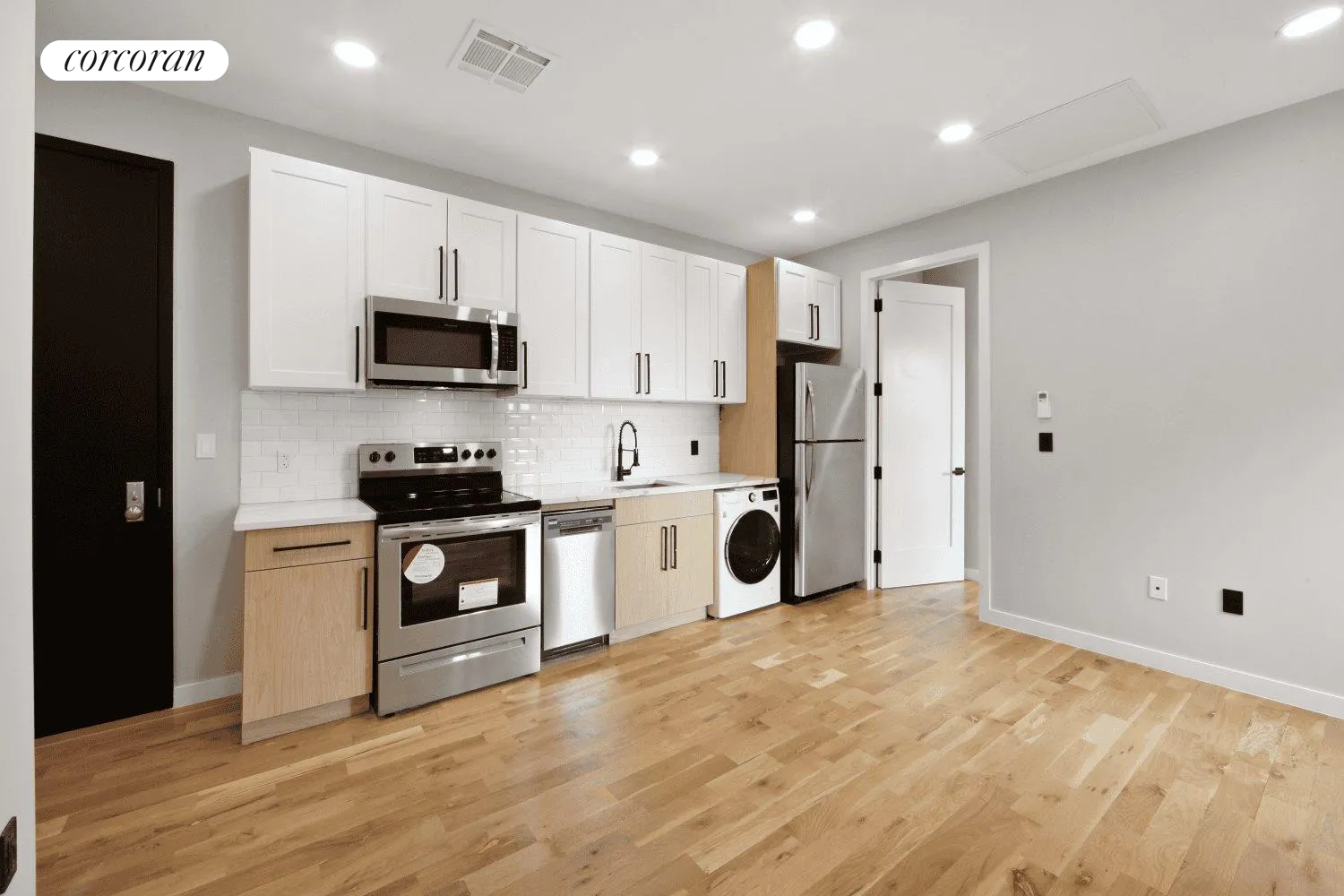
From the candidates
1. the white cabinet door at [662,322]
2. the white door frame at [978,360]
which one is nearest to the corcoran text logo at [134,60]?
the white cabinet door at [662,322]

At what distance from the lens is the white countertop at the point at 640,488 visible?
3245 mm

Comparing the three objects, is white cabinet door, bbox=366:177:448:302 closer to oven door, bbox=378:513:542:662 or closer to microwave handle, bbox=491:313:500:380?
microwave handle, bbox=491:313:500:380

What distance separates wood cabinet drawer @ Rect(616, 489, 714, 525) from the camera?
3.38 m

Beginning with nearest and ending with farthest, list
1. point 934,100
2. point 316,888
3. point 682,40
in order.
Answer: point 316,888 < point 682,40 < point 934,100

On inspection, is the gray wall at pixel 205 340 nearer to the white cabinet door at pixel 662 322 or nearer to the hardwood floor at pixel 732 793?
the hardwood floor at pixel 732 793

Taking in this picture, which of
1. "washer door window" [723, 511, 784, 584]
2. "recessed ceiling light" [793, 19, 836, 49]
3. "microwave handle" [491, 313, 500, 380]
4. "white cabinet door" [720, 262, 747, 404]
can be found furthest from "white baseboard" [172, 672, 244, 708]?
"recessed ceiling light" [793, 19, 836, 49]

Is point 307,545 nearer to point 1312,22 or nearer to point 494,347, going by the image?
point 494,347

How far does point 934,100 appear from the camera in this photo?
2.67 m

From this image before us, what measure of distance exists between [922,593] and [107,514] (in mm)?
4835

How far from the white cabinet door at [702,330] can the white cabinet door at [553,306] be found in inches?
32.6

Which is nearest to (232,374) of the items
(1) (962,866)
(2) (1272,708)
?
(1) (962,866)

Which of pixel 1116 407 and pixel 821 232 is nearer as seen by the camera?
pixel 1116 407

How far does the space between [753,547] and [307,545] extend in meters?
2.69

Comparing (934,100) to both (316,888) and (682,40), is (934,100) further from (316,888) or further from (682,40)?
(316,888)
